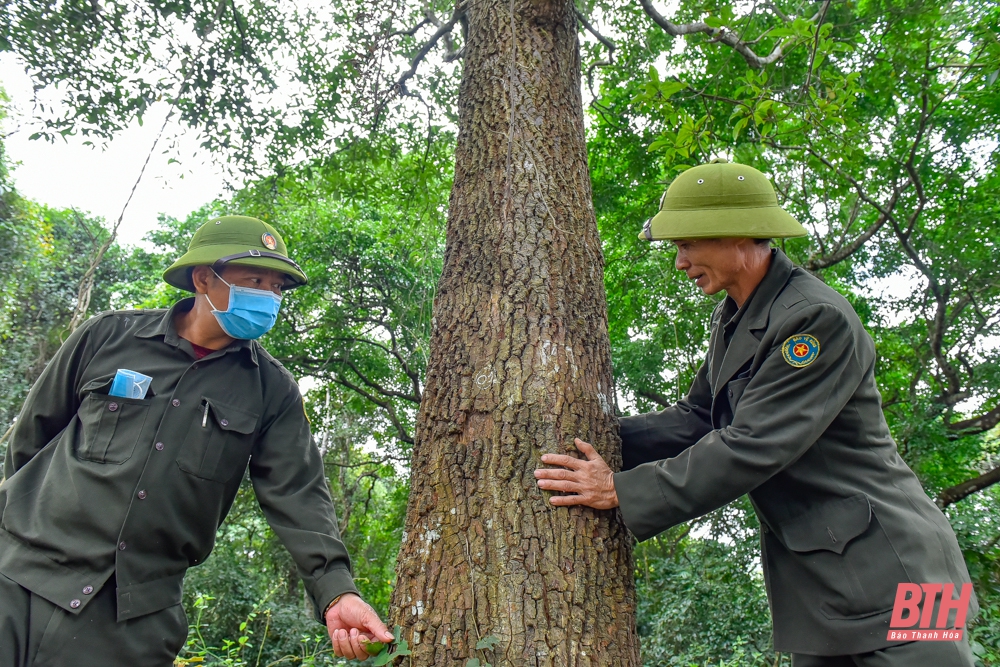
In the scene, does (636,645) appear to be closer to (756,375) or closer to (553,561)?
(553,561)

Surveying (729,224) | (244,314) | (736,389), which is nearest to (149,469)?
(244,314)

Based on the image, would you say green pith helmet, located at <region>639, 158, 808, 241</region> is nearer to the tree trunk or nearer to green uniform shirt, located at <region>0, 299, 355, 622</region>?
the tree trunk

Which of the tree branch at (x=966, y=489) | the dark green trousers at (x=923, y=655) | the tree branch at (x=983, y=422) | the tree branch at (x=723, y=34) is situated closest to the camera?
the dark green trousers at (x=923, y=655)

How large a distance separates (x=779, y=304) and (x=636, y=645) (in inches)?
43.7

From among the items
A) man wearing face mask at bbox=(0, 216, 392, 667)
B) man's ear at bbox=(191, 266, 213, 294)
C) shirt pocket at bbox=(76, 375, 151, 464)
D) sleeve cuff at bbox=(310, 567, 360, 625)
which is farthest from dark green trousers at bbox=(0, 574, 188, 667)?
man's ear at bbox=(191, 266, 213, 294)

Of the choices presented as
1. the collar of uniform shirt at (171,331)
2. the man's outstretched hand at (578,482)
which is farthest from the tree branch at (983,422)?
the collar of uniform shirt at (171,331)

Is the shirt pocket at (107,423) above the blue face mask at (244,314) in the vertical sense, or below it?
below

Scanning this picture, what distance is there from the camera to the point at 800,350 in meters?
1.99

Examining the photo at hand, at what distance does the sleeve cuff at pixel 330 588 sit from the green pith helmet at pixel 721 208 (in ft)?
4.92

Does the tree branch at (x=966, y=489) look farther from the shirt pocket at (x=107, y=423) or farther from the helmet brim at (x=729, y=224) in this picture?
the shirt pocket at (x=107, y=423)

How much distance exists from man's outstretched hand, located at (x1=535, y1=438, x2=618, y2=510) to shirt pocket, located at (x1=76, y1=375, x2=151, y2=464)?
1337 mm

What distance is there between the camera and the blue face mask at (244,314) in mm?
2525

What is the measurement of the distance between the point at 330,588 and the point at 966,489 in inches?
286

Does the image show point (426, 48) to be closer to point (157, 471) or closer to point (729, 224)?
point (729, 224)
